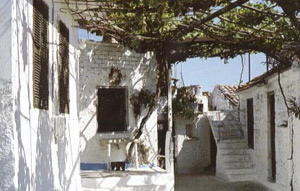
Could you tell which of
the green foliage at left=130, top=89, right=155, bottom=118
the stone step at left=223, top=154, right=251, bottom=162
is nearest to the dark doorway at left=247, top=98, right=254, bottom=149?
the stone step at left=223, top=154, right=251, bottom=162

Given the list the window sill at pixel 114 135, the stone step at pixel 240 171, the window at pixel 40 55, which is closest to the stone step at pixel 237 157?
the stone step at pixel 240 171

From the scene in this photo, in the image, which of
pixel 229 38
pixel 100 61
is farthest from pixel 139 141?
pixel 229 38

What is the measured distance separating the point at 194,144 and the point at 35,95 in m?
13.6

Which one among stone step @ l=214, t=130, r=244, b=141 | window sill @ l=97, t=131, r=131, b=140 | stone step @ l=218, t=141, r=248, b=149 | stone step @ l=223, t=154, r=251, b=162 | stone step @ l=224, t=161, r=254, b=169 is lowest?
stone step @ l=224, t=161, r=254, b=169

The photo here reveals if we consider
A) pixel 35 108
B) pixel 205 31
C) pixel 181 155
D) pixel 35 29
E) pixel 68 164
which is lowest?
pixel 181 155

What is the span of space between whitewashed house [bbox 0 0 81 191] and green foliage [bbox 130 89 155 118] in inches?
148

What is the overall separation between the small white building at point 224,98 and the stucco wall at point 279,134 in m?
4.02

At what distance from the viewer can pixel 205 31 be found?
9.25 meters

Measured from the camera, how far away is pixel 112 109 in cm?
1161

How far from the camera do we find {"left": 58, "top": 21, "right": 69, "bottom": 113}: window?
22.0 feet

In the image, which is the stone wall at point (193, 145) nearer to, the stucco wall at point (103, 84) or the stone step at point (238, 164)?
the stone step at point (238, 164)

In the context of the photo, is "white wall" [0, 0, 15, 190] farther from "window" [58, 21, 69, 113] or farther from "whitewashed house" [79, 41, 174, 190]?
"whitewashed house" [79, 41, 174, 190]

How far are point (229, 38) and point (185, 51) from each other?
1671 mm

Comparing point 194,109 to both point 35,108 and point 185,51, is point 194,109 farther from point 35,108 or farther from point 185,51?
point 35,108
